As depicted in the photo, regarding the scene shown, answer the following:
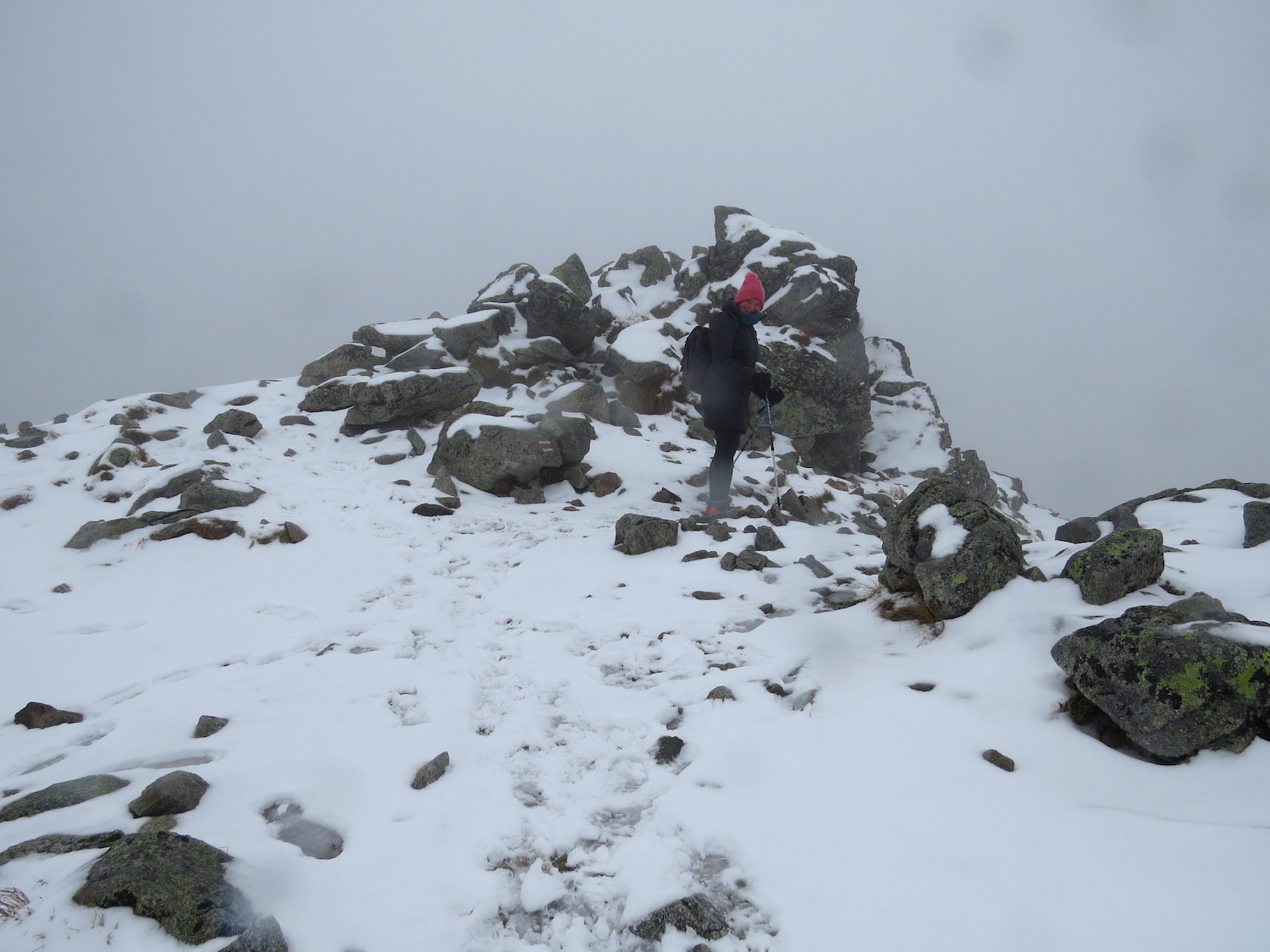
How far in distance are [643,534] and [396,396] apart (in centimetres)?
999

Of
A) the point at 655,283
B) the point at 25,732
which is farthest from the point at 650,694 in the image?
the point at 655,283

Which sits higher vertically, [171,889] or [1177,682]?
[1177,682]

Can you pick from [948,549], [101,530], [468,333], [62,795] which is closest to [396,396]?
[468,333]

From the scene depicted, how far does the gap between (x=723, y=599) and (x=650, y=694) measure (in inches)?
88.7

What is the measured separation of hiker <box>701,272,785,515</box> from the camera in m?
11.9

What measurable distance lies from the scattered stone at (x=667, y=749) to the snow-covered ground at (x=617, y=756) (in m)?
0.11

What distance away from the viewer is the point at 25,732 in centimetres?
498

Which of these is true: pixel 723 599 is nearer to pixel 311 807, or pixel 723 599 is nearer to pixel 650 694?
pixel 650 694

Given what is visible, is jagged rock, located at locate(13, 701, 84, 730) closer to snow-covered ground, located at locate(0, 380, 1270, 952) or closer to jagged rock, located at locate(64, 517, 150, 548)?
snow-covered ground, located at locate(0, 380, 1270, 952)

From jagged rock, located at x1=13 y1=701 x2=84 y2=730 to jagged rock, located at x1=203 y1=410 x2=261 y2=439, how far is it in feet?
37.1

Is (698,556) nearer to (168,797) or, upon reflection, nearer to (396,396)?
(168,797)

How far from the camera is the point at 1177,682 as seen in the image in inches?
147

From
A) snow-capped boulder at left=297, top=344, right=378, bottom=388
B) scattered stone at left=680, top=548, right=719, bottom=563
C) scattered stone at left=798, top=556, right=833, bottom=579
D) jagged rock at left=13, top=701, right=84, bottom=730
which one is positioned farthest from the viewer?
snow-capped boulder at left=297, top=344, right=378, bottom=388

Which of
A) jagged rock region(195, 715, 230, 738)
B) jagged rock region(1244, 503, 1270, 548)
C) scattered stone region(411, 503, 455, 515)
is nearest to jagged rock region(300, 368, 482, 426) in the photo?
scattered stone region(411, 503, 455, 515)
